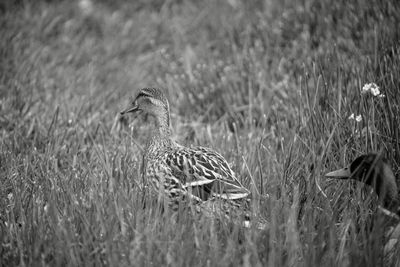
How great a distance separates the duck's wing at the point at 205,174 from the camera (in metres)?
3.72

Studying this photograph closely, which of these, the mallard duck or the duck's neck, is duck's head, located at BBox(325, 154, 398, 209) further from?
the duck's neck

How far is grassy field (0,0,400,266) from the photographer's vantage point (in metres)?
3.16

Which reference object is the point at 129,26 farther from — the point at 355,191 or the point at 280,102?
the point at 355,191

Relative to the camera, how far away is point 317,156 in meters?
3.96

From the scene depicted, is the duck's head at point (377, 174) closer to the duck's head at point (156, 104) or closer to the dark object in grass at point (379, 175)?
the dark object in grass at point (379, 175)

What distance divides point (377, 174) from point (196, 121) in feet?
8.83

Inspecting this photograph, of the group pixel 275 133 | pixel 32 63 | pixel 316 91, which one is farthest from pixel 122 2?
pixel 316 91

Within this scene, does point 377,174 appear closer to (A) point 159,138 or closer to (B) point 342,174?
(B) point 342,174

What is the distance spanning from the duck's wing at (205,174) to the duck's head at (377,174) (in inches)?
30.5

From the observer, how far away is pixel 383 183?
3.39 m

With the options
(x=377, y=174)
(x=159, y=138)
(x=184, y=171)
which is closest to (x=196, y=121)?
(x=159, y=138)

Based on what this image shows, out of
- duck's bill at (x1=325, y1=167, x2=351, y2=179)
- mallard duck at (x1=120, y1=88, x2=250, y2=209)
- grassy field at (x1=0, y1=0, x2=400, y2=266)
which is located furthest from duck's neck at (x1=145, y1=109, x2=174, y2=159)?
duck's bill at (x1=325, y1=167, x2=351, y2=179)

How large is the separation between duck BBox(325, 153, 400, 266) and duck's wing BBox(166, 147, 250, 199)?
783 mm

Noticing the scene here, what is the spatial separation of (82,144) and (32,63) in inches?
73.7
